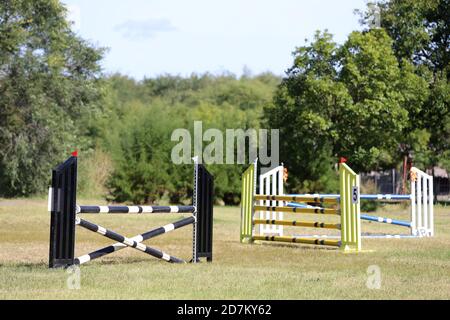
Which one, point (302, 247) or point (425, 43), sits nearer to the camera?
point (302, 247)

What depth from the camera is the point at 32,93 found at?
30250 mm

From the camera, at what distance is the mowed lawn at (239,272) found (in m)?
8.21

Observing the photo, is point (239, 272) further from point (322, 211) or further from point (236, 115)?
point (236, 115)

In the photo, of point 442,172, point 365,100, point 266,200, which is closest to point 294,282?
point 266,200

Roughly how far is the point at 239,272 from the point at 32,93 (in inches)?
860

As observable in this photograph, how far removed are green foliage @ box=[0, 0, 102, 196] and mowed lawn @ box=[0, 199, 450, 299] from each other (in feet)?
48.9

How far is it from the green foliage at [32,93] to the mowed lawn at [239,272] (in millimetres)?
14890

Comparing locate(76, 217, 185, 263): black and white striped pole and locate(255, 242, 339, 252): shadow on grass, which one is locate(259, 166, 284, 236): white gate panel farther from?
locate(76, 217, 185, 263): black and white striped pole

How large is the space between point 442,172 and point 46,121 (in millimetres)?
43065

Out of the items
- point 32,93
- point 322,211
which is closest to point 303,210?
point 322,211

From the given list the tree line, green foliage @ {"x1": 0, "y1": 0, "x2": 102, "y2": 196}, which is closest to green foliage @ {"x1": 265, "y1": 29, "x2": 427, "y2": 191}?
the tree line

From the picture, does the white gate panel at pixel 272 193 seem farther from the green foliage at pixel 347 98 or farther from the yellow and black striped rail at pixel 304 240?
the green foliage at pixel 347 98

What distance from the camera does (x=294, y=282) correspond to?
9.19 metres
